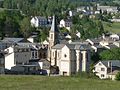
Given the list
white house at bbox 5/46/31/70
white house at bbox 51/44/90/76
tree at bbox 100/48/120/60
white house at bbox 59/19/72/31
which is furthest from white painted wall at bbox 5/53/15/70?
white house at bbox 59/19/72/31

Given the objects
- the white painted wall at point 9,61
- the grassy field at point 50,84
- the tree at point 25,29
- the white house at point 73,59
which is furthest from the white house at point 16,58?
the tree at point 25,29

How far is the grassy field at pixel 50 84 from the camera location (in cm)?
1756

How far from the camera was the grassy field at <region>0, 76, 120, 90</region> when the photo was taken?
17.6 metres

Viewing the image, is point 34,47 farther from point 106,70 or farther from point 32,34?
point 32,34

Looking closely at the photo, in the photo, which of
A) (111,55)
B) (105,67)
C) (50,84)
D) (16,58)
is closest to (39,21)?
(111,55)

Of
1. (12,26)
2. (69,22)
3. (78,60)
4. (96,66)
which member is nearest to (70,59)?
(78,60)

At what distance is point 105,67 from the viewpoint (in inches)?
1426

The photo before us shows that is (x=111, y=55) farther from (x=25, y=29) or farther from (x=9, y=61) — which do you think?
(x=25, y=29)

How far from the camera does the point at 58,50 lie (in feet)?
117

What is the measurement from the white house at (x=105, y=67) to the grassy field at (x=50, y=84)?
15376 mm

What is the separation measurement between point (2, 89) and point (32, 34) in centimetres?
4157

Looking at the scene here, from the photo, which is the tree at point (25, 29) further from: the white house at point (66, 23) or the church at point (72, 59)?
the church at point (72, 59)

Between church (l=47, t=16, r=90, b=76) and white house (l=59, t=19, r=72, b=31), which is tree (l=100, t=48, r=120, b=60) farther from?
white house (l=59, t=19, r=72, b=31)

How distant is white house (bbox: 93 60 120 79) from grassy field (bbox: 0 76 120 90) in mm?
15376
